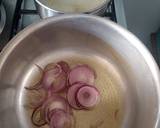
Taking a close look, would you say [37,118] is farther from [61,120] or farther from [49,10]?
[49,10]

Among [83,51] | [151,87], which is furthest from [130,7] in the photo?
[151,87]

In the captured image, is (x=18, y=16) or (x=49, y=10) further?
(x=18, y=16)

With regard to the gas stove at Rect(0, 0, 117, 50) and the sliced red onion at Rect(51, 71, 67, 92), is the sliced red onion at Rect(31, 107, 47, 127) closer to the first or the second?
the sliced red onion at Rect(51, 71, 67, 92)

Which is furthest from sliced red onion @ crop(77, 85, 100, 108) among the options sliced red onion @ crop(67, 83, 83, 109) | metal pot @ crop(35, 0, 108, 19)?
metal pot @ crop(35, 0, 108, 19)

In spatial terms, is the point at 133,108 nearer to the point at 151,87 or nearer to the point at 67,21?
the point at 151,87

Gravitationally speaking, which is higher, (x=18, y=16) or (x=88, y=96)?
(x=18, y=16)

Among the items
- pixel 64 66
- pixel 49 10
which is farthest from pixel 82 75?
pixel 49 10
